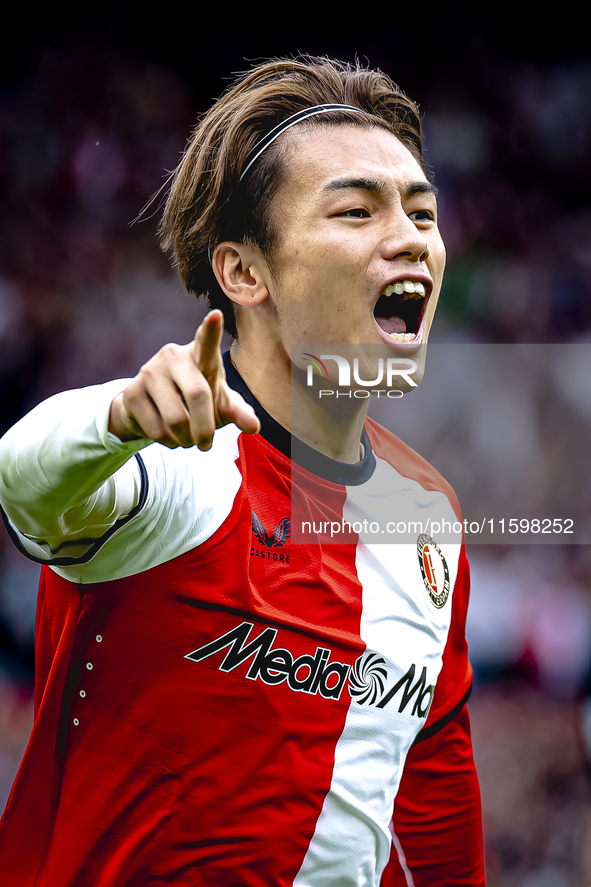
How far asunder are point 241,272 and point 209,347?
98cm

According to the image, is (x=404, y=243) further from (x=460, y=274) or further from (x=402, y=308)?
(x=460, y=274)

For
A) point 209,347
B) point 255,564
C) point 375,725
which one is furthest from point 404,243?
point 375,725

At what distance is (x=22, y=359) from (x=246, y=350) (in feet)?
10.4

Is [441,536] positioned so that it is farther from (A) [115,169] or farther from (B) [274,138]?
(A) [115,169]

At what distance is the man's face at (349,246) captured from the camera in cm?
190

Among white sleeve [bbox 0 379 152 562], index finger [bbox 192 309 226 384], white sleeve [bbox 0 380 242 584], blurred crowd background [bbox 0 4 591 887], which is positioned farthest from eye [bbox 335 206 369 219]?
blurred crowd background [bbox 0 4 591 887]

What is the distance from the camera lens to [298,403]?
205 centimetres

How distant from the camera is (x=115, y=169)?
213 inches

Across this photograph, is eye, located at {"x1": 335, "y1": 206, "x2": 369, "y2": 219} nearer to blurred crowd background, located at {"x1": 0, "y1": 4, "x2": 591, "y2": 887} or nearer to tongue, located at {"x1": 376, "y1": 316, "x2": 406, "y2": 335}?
tongue, located at {"x1": 376, "y1": 316, "x2": 406, "y2": 335}

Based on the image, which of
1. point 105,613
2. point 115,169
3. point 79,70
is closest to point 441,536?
point 105,613

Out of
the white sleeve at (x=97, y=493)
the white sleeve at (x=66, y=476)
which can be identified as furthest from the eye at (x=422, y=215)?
the white sleeve at (x=66, y=476)

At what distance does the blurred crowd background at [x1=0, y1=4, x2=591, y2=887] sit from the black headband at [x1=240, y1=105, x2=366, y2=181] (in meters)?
3.19

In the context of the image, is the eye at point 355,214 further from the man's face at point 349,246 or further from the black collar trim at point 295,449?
the black collar trim at point 295,449

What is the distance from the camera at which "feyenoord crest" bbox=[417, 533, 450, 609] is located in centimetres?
221
